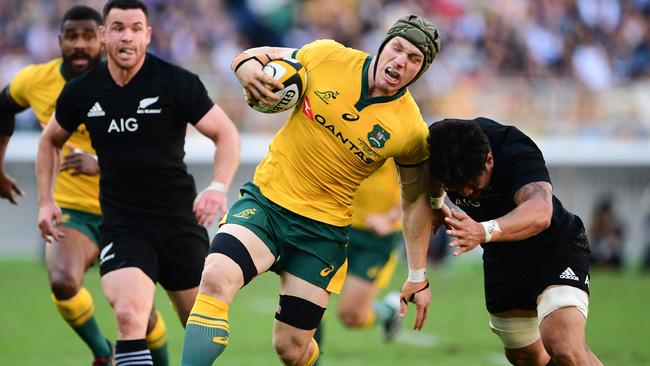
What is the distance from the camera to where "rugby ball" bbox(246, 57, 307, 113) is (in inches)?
278

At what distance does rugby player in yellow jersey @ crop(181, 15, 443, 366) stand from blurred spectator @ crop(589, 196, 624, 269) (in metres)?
15.1

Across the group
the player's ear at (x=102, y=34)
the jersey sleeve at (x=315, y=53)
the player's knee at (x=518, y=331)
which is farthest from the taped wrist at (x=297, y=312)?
the player's ear at (x=102, y=34)

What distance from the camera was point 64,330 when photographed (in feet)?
44.9

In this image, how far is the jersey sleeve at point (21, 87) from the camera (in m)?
9.29

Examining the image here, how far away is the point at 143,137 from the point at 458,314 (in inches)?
343

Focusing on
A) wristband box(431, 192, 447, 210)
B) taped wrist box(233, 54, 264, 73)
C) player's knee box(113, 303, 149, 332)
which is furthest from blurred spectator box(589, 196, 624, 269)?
taped wrist box(233, 54, 264, 73)

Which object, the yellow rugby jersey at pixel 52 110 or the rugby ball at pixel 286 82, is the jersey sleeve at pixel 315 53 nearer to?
the rugby ball at pixel 286 82

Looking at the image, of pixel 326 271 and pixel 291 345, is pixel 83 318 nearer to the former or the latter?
pixel 291 345

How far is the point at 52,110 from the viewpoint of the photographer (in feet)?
30.5

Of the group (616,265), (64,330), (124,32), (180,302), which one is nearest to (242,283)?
(180,302)

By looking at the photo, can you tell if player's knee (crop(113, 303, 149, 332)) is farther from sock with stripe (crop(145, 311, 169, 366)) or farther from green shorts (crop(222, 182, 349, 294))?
sock with stripe (crop(145, 311, 169, 366))

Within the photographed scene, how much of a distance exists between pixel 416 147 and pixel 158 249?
2.05 metres

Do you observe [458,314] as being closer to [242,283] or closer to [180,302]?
[180,302]

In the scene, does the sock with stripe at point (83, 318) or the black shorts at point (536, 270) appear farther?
the sock with stripe at point (83, 318)
